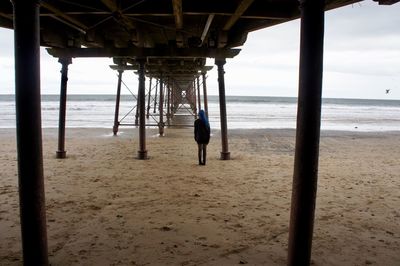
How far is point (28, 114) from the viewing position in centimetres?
312

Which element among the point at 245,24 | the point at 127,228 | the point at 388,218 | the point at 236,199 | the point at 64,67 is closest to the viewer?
the point at 127,228

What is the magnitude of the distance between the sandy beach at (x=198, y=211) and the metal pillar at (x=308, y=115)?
748mm

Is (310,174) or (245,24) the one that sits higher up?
(245,24)

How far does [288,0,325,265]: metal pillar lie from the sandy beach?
0.75 metres

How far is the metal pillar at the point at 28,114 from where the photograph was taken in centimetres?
308

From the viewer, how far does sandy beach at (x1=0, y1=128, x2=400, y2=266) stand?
3861 millimetres

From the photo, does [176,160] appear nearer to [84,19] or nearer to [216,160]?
[216,160]

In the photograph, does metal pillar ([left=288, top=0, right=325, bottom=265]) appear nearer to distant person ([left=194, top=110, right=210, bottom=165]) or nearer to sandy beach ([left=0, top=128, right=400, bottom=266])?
sandy beach ([left=0, top=128, right=400, bottom=266])

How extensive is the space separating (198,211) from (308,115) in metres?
2.66

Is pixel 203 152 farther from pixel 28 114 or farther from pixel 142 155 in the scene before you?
pixel 28 114

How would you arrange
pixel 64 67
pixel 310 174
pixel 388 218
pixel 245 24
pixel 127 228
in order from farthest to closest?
1. pixel 64 67
2. pixel 245 24
3. pixel 388 218
4. pixel 127 228
5. pixel 310 174

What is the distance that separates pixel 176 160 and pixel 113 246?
570 centimetres

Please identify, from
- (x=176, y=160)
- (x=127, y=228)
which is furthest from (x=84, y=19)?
(x=127, y=228)

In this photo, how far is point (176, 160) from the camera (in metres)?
9.70
